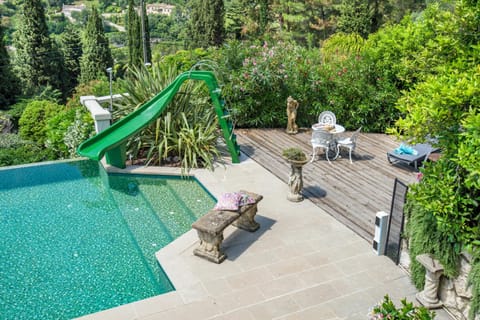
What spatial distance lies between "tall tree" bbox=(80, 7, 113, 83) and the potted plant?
83.0ft

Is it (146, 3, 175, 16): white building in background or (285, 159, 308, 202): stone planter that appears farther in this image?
(146, 3, 175, 16): white building in background

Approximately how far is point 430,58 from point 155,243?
5.18 m

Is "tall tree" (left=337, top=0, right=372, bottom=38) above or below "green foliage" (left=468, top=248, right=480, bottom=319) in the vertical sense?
above

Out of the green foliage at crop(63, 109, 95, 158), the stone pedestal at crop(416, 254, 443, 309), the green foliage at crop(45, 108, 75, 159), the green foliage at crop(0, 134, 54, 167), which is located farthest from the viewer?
the green foliage at crop(45, 108, 75, 159)

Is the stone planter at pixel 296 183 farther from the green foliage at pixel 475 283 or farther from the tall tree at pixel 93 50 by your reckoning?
the tall tree at pixel 93 50

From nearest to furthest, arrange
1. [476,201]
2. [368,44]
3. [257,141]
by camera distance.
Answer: [476,201]
[257,141]
[368,44]

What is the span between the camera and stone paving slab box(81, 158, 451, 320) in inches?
232

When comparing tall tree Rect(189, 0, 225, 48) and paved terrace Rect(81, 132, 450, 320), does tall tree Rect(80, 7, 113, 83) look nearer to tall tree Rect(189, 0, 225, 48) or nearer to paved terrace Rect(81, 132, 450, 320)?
tall tree Rect(189, 0, 225, 48)

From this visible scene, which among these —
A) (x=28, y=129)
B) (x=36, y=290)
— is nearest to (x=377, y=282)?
(x=36, y=290)

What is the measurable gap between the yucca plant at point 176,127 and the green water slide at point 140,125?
49 cm

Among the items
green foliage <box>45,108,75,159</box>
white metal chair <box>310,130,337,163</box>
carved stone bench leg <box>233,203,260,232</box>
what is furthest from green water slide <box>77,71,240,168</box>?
carved stone bench leg <box>233,203,260,232</box>

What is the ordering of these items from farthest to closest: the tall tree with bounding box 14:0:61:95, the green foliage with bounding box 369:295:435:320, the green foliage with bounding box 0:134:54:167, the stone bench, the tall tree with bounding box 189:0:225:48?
the tall tree with bounding box 189:0:225:48 → the tall tree with bounding box 14:0:61:95 → the green foliage with bounding box 0:134:54:167 → the stone bench → the green foliage with bounding box 369:295:435:320

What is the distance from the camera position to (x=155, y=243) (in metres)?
7.88

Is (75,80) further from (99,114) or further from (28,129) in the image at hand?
(99,114)
